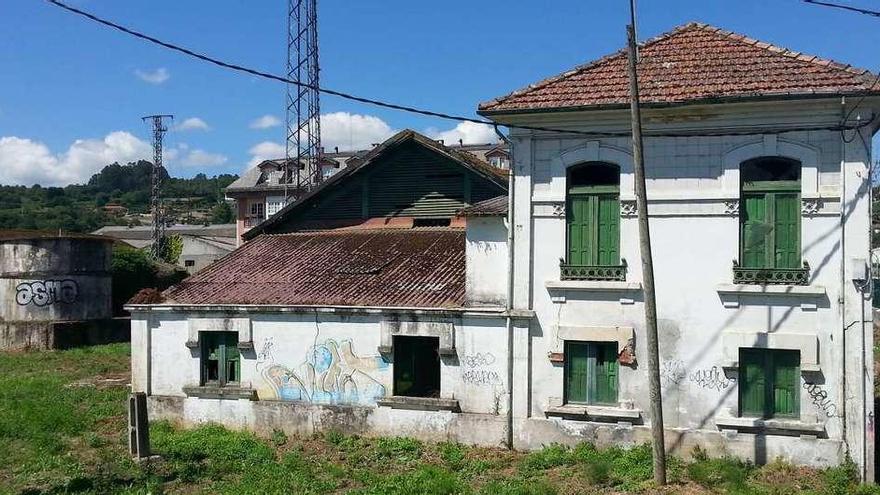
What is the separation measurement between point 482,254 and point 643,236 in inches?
162

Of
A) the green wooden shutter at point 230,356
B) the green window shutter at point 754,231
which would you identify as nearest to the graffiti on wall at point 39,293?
the green wooden shutter at point 230,356

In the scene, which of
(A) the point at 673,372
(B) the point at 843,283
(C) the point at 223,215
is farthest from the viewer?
(C) the point at 223,215

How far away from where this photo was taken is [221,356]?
688 inches

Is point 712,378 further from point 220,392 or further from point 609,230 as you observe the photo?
point 220,392

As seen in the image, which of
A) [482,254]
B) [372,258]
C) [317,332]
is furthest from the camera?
[372,258]

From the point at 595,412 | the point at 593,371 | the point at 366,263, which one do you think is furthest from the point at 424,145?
the point at 595,412

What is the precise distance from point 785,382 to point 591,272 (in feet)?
12.4

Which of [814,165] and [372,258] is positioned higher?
[814,165]

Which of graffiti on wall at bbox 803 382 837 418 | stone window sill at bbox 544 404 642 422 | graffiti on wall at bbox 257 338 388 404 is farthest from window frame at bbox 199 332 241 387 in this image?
graffiti on wall at bbox 803 382 837 418

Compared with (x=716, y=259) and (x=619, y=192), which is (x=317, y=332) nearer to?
(x=619, y=192)

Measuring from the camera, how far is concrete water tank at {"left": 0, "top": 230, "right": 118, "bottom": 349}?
32.0 meters

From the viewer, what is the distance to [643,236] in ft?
39.0

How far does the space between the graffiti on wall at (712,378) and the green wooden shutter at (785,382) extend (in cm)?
79

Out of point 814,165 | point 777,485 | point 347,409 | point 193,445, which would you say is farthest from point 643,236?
point 193,445
